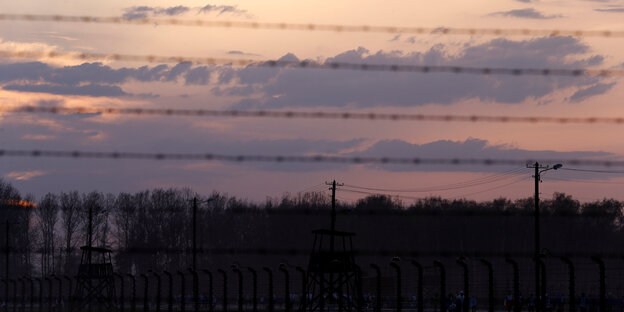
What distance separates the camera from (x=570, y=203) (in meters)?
51.9

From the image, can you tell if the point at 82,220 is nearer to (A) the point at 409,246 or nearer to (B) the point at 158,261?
(B) the point at 158,261

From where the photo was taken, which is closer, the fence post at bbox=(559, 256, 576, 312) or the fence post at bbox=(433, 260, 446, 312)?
the fence post at bbox=(559, 256, 576, 312)

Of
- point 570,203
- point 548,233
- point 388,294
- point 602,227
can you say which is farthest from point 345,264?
point 548,233

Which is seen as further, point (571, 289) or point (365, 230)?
point (365, 230)

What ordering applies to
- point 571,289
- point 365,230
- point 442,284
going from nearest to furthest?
point 571,289 → point 442,284 → point 365,230

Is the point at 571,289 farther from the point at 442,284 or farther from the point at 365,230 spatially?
the point at 365,230

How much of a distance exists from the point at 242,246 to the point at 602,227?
24.6m

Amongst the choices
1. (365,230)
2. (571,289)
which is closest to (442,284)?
(571,289)

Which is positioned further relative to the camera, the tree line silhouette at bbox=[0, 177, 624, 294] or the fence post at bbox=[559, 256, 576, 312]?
the tree line silhouette at bbox=[0, 177, 624, 294]

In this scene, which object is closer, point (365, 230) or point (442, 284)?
point (442, 284)

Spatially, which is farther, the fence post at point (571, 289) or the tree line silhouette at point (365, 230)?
the tree line silhouette at point (365, 230)

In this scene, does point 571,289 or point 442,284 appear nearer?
point 571,289

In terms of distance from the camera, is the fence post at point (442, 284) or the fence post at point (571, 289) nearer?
the fence post at point (571, 289)

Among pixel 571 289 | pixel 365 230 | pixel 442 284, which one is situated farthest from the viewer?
pixel 365 230
